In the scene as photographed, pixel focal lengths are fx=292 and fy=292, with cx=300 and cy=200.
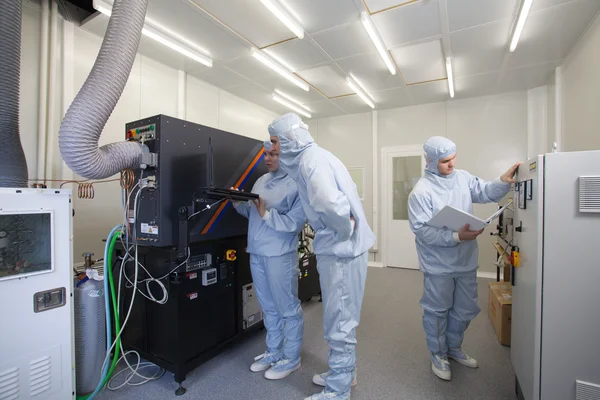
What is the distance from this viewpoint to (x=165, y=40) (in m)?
2.87

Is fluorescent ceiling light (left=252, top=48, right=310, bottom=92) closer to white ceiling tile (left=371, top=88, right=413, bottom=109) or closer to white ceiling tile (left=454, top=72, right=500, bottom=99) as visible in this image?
white ceiling tile (left=371, top=88, right=413, bottom=109)

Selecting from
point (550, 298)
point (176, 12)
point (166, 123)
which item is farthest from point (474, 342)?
point (176, 12)

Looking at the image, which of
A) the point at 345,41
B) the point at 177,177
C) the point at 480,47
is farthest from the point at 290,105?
the point at 177,177

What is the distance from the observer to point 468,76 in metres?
3.85

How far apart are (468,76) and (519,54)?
0.64 meters

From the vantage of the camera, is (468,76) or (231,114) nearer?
(468,76)

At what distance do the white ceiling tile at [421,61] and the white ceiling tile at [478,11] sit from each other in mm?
377

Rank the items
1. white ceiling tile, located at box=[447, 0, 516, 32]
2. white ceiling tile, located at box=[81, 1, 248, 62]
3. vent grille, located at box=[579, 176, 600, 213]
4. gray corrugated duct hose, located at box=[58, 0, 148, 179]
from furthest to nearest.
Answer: white ceiling tile, located at box=[81, 1, 248, 62] < white ceiling tile, located at box=[447, 0, 516, 32] < gray corrugated duct hose, located at box=[58, 0, 148, 179] < vent grille, located at box=[579, 176, 600, 213]

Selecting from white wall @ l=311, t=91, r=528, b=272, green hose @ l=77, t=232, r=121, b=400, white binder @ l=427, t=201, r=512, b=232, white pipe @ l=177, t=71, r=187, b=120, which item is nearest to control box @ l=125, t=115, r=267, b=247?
green hose @ l=77, t=232, r=121, b=400

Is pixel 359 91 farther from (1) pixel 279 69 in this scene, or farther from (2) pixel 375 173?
(2) pixel 375 173

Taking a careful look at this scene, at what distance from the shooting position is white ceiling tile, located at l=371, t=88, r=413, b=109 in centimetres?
442

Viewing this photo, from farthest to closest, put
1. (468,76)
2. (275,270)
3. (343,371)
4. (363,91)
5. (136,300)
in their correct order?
1. (363,91)
2. (468,76)
3. (136,300)
4. (275,270)
5. (343,371)

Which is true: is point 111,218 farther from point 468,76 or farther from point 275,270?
point 468,76

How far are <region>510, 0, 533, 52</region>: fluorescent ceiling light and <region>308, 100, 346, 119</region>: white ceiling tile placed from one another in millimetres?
Answer: 2518
